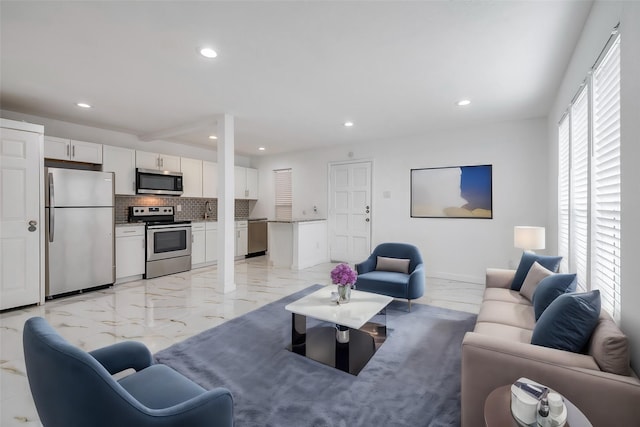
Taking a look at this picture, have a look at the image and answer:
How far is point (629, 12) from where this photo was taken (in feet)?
4.68

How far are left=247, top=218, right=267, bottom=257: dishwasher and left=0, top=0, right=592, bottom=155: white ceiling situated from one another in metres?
3.31

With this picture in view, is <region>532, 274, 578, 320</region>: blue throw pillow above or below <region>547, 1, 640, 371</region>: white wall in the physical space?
below

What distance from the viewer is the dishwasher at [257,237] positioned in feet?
23.5

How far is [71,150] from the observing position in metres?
4.34

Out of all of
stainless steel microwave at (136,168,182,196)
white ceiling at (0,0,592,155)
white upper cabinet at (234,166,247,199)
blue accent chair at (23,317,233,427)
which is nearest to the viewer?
blue accent chair at (23,317,233,427)

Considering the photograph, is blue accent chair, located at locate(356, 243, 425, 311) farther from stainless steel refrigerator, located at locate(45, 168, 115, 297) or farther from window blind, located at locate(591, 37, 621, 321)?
stainless steel refrigerator, located at locate(45, 168, 115, 297)

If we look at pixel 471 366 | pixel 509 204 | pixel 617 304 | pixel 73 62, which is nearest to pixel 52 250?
pixel 73 62

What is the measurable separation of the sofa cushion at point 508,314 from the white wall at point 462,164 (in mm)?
2502

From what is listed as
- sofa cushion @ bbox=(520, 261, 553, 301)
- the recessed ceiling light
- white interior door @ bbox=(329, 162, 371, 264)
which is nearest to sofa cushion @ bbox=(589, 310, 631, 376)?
sofa cushion @ bbox=(520, 261, 553, 301)

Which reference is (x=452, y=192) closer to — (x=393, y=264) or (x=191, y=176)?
(x=393, y=264)

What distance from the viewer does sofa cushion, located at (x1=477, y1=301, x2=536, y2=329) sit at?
2.17 meters

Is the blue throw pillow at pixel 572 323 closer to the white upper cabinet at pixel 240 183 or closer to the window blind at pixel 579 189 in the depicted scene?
the window blind at pixel 579 189

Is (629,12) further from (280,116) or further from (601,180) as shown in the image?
(280,116)

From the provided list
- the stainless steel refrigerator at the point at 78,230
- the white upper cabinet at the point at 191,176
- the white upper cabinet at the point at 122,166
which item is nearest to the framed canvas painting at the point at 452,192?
the white upper cabinet at the point at 191,176
